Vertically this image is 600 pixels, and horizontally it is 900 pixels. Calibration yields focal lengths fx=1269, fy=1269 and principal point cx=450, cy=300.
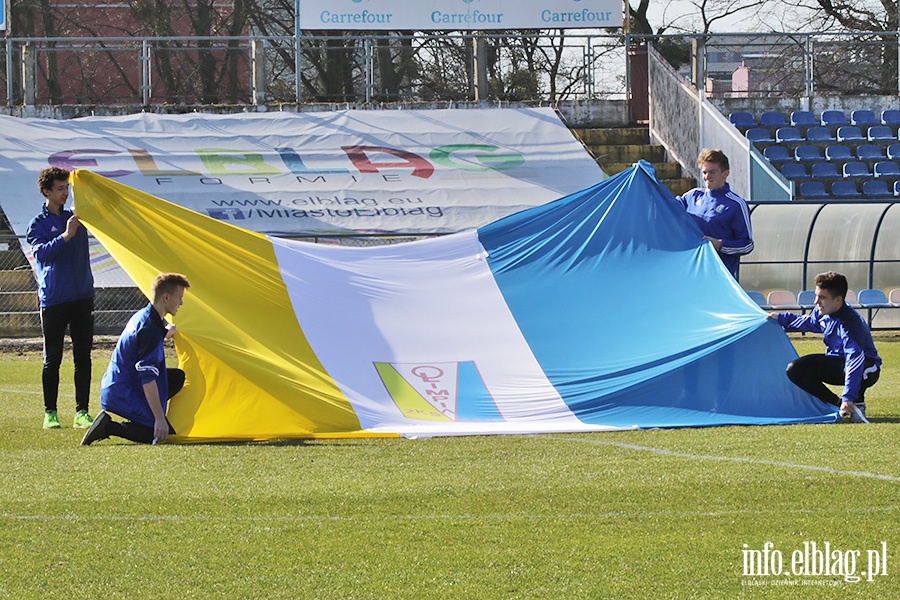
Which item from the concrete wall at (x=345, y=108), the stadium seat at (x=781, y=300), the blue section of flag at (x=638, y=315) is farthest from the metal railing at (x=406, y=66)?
the blue section of flag at (x=638, y=315)

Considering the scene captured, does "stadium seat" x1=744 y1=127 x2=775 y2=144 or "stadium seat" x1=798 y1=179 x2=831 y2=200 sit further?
"stadium seat" x1=744 y1=127 x2=775 y2=144

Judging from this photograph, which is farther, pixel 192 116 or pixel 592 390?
pixel 192 116

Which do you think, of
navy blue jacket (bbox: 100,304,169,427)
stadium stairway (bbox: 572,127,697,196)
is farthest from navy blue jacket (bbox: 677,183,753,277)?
stadium stairway (bbox: 572,127,697,196)

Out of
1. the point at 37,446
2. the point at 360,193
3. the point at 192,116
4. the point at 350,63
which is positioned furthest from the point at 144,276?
the point at 350,63

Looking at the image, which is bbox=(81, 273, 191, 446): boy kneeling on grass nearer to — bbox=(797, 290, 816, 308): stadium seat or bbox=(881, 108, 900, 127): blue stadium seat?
bbox=(797, 290, 816, 308): stadium seat

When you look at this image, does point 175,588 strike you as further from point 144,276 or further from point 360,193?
point 360,193

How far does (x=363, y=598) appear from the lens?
12.9 feet

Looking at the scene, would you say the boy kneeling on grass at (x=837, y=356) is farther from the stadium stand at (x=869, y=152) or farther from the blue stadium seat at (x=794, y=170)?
the stadium stand at (x=869, y=152)

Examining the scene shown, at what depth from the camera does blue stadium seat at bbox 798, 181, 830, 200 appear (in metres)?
20.5

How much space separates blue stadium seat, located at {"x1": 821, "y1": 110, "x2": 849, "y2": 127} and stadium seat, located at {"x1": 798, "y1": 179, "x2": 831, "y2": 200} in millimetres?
2379

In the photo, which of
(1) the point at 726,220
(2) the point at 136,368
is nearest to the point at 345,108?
(1) the point at 726,220

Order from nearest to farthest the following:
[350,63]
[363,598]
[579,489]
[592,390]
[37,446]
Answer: [363,598], [579,489], [37,446], [592,390], [350,63]

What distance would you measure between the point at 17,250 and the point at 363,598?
588 inches

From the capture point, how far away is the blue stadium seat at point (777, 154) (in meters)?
21.3
